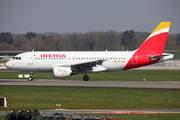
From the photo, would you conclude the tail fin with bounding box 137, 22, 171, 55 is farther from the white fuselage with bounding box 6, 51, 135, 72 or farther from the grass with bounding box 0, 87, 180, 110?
the grass with bounding box 0, 87, 180, 110

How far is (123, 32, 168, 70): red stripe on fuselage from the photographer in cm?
4011

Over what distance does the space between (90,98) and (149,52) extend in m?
18.8

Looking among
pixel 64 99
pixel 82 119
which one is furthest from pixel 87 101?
pixel 82 119

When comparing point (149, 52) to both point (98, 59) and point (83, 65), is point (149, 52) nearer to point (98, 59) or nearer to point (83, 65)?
point (98, 59)

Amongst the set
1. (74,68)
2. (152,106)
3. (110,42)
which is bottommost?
(152,106)

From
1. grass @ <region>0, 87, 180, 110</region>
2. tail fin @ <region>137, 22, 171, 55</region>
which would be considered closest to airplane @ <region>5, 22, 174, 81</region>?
tail fin @ <region>137, 22, 171, 55</region>

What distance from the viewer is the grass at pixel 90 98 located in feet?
70.7

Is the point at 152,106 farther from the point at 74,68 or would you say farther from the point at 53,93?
the point at 74,68

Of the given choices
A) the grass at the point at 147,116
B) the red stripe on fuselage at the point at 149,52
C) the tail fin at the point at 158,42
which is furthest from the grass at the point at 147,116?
the tail fin at the point at 158,42

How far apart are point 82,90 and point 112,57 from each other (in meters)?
12.5

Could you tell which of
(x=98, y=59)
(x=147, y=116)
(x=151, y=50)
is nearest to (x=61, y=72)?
(x=98, y=59)

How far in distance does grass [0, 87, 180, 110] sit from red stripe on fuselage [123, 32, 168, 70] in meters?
11.1

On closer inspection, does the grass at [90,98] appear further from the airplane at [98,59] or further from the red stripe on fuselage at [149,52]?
the red stripe on fuselage at [149,52]

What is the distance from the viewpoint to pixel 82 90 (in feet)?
97.6
